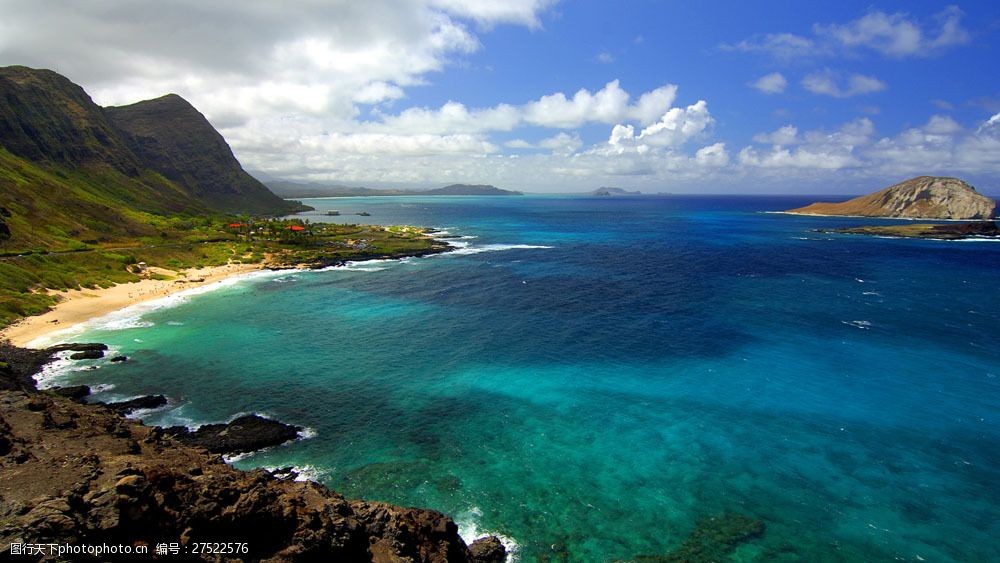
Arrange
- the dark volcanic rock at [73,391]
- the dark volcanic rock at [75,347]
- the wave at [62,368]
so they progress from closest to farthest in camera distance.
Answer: the dark volcanic rock at [73,391] → the wave at [62,368] → the dark volcanic rock at [75,347]

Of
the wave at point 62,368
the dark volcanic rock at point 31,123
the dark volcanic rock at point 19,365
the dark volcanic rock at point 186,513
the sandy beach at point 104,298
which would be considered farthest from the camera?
the dark volcanic rock at point 31,123

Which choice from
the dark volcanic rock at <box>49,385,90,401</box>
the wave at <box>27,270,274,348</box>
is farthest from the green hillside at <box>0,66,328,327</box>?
the dark volcanic rock at <box>49,385,90,401</box>

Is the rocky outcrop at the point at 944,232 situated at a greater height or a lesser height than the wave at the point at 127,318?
greater

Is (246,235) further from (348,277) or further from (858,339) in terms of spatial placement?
(858,339)

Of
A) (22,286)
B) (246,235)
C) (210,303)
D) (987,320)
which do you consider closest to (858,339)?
(987,320)

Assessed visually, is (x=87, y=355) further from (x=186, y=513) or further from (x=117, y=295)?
(x=186, y=513)

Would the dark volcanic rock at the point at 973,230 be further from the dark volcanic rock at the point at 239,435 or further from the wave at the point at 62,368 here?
the wave at the point at 62,368

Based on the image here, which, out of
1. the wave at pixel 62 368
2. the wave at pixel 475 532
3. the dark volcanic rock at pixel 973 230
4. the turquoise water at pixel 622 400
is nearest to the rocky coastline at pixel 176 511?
the wave at pixel 475 532
